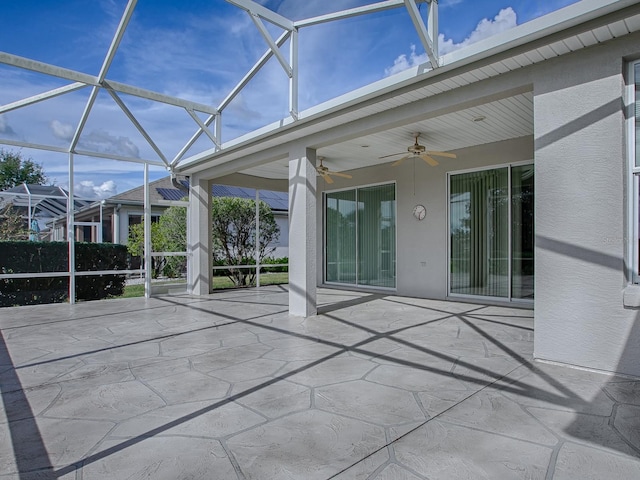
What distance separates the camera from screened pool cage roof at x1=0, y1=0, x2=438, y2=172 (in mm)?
4445

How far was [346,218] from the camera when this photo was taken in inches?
441

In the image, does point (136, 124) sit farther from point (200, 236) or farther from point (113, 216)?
point (200, 236)

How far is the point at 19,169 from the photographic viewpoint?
1098 cm

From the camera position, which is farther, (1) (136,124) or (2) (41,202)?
(2) (41,202)

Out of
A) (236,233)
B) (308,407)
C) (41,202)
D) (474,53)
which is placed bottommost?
(308,407)

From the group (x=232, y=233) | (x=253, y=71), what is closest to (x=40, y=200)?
(x=232, y=233)

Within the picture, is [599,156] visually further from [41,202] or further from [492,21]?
[41,202]

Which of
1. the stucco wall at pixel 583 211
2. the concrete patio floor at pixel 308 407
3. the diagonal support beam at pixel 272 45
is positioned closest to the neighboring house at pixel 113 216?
the concrete patio floor at pixel 308 407

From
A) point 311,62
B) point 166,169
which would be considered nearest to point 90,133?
point 166,169

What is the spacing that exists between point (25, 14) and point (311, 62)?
4338mm

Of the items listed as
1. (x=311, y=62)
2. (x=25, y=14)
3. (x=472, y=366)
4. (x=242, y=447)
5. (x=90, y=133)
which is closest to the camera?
(x=242, y=447)

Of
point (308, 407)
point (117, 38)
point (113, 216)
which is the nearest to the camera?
point (308, 407)

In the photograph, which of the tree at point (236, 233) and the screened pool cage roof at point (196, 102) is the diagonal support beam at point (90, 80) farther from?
the tree at point (236, 233)

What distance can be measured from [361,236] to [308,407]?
7899 mm
